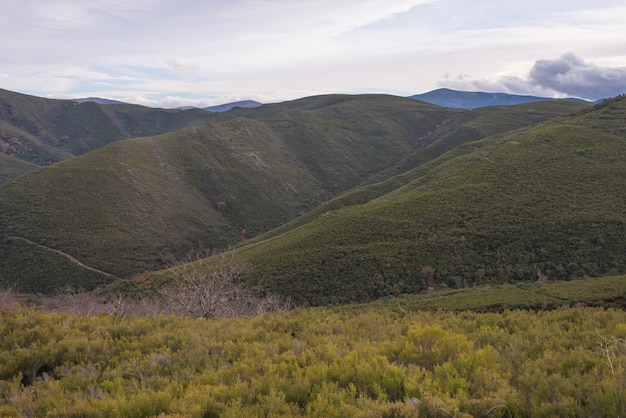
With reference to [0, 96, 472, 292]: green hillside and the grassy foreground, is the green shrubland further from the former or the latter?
[0, 96, 472, 292]: green hillside

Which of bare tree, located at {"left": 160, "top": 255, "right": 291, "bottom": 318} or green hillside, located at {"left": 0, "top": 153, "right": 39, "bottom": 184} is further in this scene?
green hillside, located at {"left": 0, "top": 153, "right": 39, "bottom": 184}

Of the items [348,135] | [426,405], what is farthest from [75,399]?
[348,135]

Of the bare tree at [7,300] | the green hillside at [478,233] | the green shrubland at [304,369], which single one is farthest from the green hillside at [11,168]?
the green shrubland at [304,369]

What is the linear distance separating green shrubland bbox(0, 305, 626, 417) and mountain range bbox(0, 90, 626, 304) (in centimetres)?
3441

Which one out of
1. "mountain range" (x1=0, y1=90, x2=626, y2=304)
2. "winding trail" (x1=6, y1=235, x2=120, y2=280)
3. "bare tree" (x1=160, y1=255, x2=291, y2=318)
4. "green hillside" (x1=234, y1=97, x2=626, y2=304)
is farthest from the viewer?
"winding trail" (x1=6, y1=235, x2=120, y2=280)

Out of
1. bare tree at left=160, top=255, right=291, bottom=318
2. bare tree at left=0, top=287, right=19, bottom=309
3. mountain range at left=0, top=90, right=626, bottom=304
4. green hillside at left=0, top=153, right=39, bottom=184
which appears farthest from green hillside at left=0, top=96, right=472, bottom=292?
green hillside at left=0, top=153, right=39, bottom=184

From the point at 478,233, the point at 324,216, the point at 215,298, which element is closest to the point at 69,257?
the point at 324,216

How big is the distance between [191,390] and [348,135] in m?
174

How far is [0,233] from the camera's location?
70.8m

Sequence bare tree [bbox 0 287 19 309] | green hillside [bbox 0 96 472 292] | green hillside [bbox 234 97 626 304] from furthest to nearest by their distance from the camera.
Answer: green hillside [bbox 0 96 472 292] → green hillside [bbox 234 97 626 304] → bare tree [bbox 0 287 19 309]

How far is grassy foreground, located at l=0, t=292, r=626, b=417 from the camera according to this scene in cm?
500

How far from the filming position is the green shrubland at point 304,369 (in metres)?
5.00

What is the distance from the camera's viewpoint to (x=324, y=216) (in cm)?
6675

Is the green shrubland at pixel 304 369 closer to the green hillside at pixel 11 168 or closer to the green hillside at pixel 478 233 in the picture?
the green hillside at pixel 478 233
